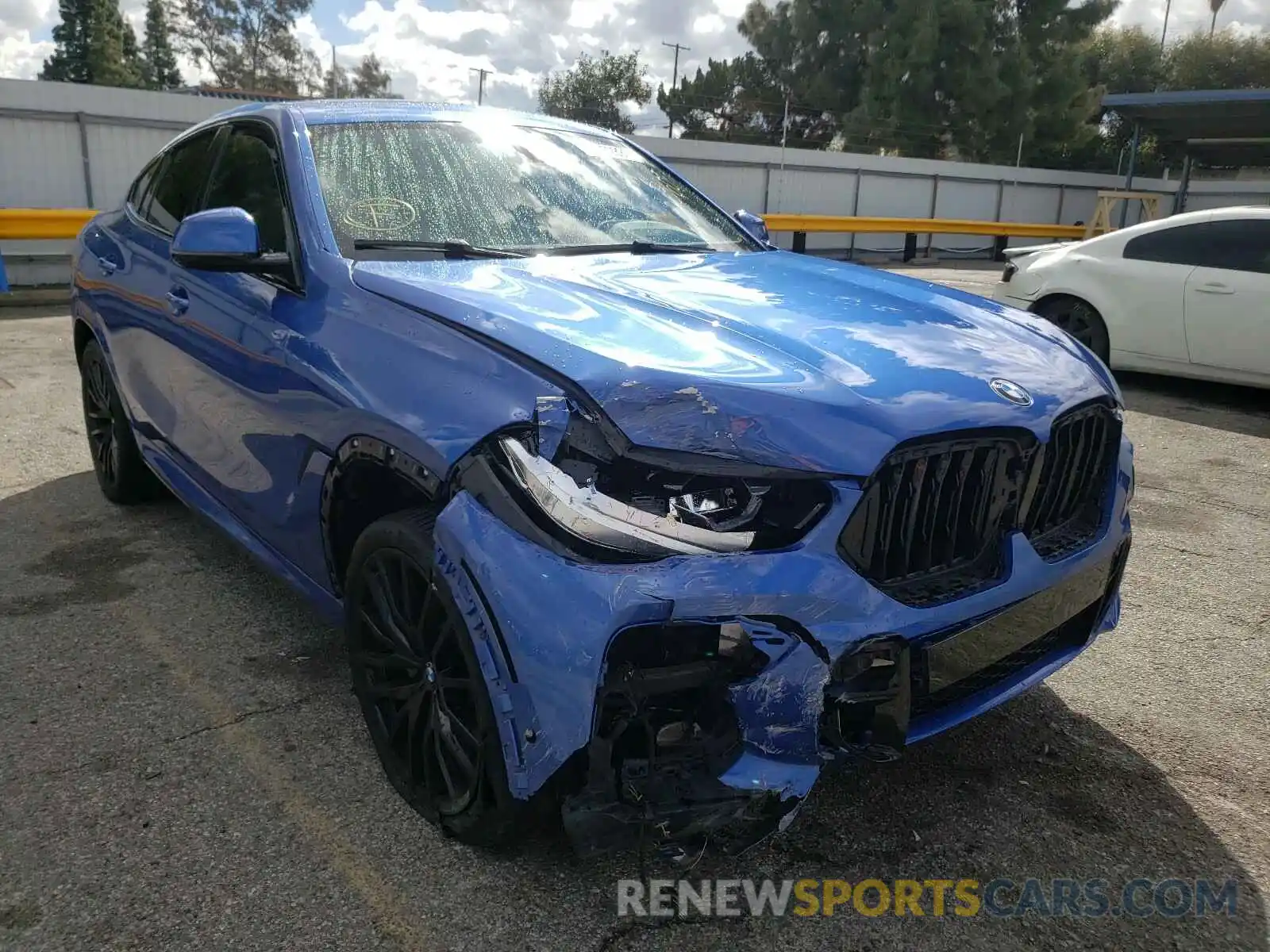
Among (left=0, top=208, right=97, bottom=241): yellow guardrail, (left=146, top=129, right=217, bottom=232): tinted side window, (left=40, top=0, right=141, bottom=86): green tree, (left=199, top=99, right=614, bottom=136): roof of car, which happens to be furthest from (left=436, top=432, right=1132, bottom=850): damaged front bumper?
(left=40, top=0, right=141, bottom=86): green tree

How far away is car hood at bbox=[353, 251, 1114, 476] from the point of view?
1.96m

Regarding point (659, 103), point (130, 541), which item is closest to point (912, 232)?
point (130, 541)

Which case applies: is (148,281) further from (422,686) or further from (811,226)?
(811,226)

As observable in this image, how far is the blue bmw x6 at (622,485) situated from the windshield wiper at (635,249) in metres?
0.02

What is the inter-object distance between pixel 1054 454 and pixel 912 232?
67.0 feet

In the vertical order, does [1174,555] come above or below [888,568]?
below

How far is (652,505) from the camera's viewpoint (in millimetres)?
1928

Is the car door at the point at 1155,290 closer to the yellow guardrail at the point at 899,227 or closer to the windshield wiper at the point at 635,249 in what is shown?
the windshield wiper at the point at 635,249

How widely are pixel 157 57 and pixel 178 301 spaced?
257 feet

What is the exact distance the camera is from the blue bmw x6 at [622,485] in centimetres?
187

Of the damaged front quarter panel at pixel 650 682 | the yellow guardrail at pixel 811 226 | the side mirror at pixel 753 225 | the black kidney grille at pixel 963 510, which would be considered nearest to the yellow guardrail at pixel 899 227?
the yellow guardrail at pixel 811 226

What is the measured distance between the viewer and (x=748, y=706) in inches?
74.0

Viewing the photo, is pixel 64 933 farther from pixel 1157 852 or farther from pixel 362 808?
pixel 1157 852
